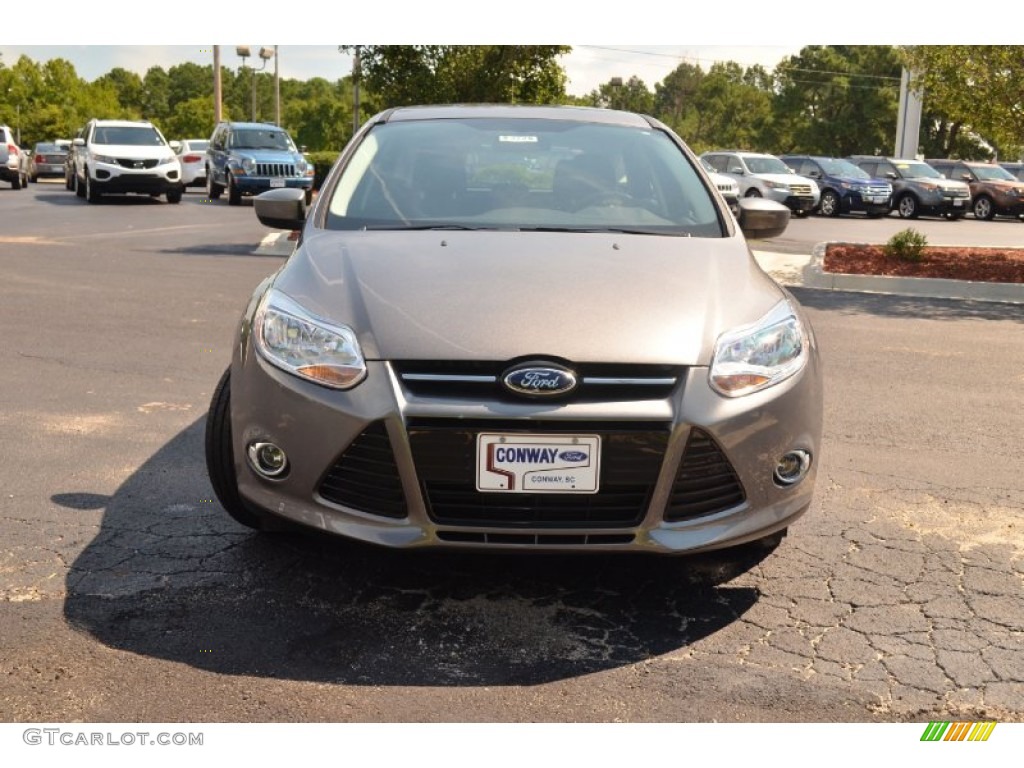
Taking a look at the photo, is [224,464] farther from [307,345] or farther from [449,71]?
[449,71]

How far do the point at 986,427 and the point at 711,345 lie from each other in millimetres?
3461

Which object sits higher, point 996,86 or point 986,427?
point 996,86

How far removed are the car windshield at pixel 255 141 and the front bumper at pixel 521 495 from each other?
2440cm

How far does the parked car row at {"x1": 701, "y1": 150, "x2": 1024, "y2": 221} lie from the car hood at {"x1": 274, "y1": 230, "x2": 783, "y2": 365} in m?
25.1

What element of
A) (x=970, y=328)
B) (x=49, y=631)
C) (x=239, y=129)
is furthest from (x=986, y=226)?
(x=49, y=631)

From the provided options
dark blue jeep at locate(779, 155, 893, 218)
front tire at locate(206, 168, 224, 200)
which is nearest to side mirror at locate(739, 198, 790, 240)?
front tire at locate(206, 168, 224, 200)

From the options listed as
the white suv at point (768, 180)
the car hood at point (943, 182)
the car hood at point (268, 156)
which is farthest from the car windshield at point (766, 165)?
the car hood at point (268, 156)

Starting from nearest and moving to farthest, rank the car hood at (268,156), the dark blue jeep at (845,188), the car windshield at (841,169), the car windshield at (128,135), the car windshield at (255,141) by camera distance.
→ 1. the car windshield at (128,135)
2. the car hood at (268,156)
3. the car windshield at (255,141)
4. the dark blue jeep at (845,188)
5. the car windshield at (841,169)

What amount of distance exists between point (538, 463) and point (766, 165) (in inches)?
1081

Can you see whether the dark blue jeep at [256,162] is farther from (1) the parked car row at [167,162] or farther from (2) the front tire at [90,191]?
(2) the front tire at [90,191]

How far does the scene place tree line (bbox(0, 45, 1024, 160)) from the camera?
15.6 metres

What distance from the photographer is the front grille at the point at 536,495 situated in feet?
11.2

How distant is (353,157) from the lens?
198 inches

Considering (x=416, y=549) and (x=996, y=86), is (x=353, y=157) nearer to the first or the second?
(x=416, y=549)
